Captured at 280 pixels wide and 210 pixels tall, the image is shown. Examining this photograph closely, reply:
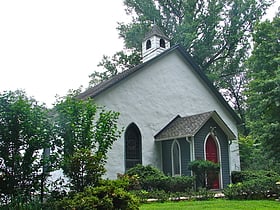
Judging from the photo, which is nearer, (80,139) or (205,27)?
(80,139)

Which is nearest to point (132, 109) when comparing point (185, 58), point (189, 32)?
point (185, 58)

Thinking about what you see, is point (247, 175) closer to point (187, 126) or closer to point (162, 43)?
point (187, 126)

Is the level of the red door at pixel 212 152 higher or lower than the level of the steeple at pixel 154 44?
lower

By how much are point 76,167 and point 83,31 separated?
54.4 ft

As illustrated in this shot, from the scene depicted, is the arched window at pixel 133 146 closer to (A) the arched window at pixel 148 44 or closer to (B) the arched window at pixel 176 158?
(B) the arched window at pixel 176 158

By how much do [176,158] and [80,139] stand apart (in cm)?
906

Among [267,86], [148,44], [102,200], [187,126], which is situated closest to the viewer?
[102,200]

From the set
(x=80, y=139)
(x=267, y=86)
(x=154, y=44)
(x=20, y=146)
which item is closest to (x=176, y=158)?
(x=267, y=86)

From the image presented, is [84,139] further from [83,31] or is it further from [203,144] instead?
[83,31]

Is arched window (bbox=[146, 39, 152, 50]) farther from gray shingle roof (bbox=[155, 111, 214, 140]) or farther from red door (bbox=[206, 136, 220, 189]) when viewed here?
red door (bbox=[206, 136, 220, 189])

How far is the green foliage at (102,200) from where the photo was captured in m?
6.84

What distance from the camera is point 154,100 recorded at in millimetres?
18141

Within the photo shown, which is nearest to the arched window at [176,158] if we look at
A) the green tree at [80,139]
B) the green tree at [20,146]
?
the green tree at [80,139]

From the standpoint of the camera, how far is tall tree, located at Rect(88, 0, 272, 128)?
3142 cm
